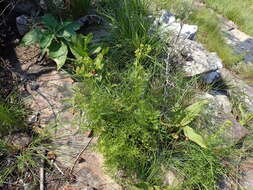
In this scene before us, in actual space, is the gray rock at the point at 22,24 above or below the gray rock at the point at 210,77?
above

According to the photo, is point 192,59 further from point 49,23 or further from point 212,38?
point 212,38

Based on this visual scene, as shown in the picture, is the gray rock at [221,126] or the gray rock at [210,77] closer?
the gray rock at [221,126]

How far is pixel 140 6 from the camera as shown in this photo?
2.88 meters

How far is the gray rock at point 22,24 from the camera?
2.57m

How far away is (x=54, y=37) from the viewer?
2.21 meters

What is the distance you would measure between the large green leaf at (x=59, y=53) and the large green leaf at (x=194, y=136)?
137 centimetres

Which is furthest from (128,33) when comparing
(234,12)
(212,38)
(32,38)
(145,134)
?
→ (234,12)

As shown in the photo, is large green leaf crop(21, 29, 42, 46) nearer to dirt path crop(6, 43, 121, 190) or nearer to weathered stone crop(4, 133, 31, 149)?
dirt path crop(6, 43, 121, 190)

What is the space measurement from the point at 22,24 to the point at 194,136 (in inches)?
87.9

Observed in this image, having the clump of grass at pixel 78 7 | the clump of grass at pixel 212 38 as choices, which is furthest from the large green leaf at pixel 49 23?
the clump of grass at pixel 212 38

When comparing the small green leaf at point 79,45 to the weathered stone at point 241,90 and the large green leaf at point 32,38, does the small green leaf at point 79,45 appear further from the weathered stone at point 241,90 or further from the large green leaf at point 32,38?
the weathered stone at point 241,90

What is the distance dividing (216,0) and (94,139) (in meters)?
5.58

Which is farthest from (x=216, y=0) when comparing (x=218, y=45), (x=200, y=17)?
(x=218, y=45)

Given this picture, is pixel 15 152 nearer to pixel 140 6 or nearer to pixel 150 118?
pixel 150 118
